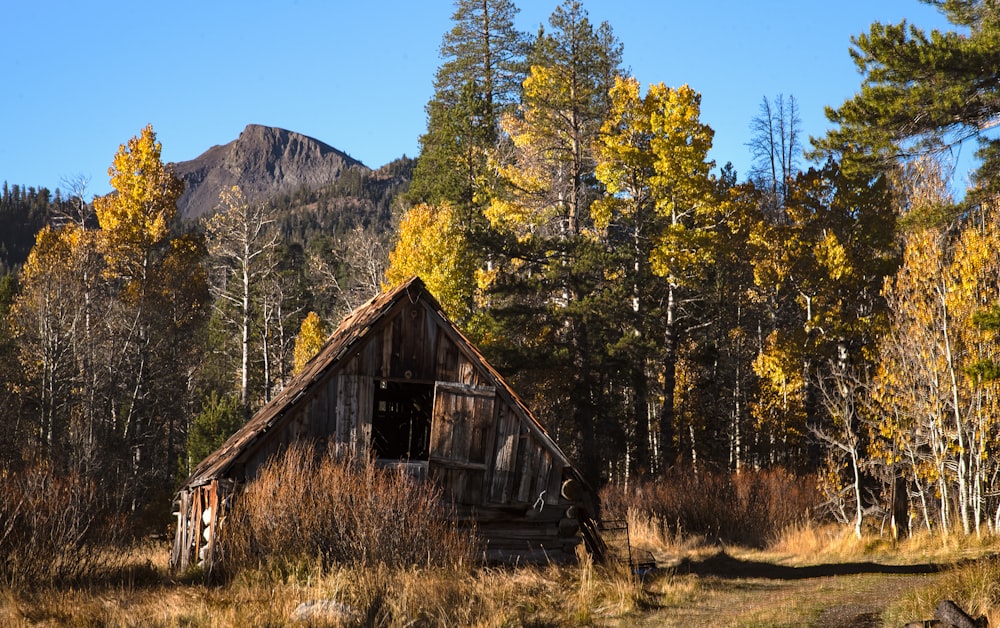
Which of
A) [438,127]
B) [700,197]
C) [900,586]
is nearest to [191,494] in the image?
[900,586]

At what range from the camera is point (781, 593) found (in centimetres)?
1400

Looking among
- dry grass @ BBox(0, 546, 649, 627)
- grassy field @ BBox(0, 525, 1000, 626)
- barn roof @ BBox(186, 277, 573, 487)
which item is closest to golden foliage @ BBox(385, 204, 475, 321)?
barn roof @ BBox(186, 277, 573, 487)

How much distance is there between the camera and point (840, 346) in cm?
2784

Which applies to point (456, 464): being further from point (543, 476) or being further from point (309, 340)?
point (309, 340)

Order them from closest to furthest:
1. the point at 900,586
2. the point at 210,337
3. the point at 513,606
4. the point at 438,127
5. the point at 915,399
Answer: the point at 513,606 < the point at 900,586 < the point at 915,399 < the point at 438,127 < the point at 210,337

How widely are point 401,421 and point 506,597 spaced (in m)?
9.78

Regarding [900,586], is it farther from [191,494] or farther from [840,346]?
[840,346]

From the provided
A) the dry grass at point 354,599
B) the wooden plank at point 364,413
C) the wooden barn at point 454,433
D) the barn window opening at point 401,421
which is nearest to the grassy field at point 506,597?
the dry grass at point 354,599

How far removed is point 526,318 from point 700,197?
6441 mm

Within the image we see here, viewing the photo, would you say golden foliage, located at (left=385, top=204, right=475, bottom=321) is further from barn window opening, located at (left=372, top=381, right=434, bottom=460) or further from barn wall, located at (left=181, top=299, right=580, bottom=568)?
barn wall, located at (left=181, top=299, right=580, bottom=568)

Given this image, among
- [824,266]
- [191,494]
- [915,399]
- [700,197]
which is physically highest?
[700,197]

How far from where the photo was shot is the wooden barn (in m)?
15.4

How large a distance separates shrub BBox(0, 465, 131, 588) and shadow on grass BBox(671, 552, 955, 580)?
9.29 metres

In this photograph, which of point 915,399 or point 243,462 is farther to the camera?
point 915,399
